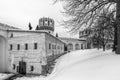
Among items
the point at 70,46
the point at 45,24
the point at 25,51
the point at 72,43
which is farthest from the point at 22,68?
the point at 72,43

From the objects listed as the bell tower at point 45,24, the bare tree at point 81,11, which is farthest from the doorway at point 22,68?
the bell tower at point 45,24

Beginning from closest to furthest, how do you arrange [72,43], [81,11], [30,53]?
1. [81,11]
2. [30,53]
3. [72,43]

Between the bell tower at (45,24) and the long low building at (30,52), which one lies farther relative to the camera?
the bell tower at (45,24)

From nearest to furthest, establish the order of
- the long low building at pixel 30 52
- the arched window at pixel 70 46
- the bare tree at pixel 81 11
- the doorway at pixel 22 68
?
the bare tree at pixel 81 11
the long low building at pixel 30 52
the doorway at pixel 22 68
the arched window at pixel 70 46

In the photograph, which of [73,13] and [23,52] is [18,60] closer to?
[23,52]

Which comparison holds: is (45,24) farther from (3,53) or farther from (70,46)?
(3,53)

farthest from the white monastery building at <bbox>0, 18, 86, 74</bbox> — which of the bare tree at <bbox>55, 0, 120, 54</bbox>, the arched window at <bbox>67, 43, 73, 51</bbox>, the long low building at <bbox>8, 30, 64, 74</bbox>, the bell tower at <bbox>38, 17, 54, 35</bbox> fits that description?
A: the arched window at <bbox>67, 43, 73, 51</bbox>

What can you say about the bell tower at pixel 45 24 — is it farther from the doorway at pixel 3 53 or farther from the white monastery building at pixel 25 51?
the doorway at pixel 3 53

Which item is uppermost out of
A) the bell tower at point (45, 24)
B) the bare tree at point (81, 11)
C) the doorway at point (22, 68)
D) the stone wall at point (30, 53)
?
the bell tower at point (45, 24)

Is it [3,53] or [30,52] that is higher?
[30,52]

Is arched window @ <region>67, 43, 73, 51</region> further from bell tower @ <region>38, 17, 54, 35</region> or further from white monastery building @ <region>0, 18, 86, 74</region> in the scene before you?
white monastery building @ <region>0, 18, 86, 74</region>

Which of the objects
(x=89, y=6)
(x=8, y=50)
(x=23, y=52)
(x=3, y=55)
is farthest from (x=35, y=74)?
(x=89, y=6)

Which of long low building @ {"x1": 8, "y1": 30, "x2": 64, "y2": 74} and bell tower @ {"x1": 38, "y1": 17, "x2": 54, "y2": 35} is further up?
bell tower @ {"x1": 38, "y1": 17, "x2": 54, "y2": 35}

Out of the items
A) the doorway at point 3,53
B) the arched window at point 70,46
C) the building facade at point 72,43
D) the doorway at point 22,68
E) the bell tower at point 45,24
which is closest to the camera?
the doorway at point 22,68
